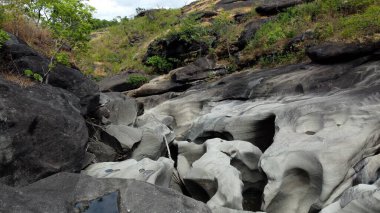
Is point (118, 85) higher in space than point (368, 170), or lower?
higher

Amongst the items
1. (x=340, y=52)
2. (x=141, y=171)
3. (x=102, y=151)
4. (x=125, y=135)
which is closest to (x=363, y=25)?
(x=340, y=52)

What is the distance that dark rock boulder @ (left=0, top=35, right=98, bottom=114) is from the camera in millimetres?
10219

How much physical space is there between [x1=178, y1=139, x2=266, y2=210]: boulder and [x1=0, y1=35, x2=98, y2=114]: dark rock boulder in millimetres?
3707

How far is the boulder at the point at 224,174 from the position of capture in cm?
784

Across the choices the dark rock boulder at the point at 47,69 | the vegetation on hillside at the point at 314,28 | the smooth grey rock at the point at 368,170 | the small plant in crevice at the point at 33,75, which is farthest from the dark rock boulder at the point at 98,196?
the vegetation on hillside at the point at 314,28

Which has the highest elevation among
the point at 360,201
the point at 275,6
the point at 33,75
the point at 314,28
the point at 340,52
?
the point at 275,6

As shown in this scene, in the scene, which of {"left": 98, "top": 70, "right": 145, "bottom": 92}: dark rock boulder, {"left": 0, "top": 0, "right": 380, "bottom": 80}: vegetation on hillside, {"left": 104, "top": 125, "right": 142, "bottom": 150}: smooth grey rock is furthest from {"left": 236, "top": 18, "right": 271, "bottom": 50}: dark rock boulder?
{"left": 104, "top": 125, "right": 142, "bottom": 150}: smooth grey rock

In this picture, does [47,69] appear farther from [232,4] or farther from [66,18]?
[232,4]

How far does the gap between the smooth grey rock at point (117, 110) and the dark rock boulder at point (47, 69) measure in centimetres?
175

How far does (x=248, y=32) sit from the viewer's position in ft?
69.8

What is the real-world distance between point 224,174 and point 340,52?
6.88 metres

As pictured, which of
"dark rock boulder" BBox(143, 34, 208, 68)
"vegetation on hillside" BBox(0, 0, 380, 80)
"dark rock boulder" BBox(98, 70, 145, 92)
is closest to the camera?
"vegetation on hillside" BBox(0, 0, 380, 80)

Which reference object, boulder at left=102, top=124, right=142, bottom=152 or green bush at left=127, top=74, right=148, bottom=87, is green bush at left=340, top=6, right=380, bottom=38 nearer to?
boulder at left=102, top=124, right=142, bottom=152

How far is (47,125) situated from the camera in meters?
8.29
